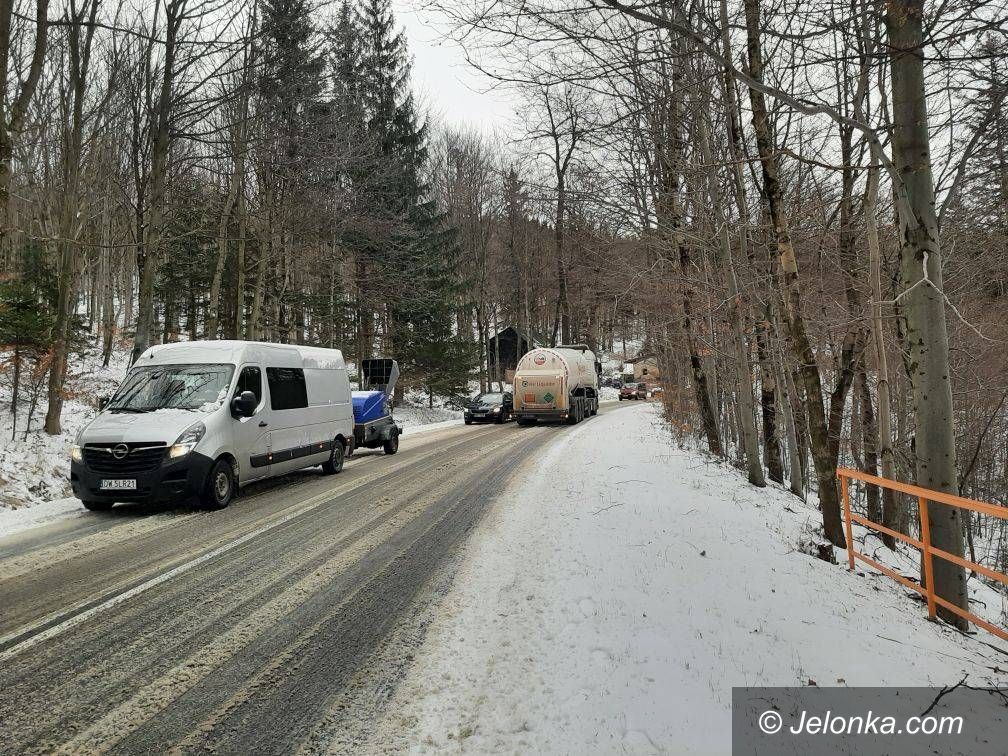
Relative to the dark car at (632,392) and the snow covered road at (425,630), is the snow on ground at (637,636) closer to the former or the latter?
the snow covered road at (425,630)

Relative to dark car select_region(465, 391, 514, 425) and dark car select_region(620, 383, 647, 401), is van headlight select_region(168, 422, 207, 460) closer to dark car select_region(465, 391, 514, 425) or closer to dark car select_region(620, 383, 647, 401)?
dark car select_region(465, 391, 514, 425)

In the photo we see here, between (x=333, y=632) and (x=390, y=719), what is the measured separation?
1.18 metres

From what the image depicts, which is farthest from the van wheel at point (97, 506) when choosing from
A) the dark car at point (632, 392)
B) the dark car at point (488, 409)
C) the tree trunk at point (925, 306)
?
the dark car at point (632, 392)

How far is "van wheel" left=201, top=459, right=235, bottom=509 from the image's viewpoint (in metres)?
7.60

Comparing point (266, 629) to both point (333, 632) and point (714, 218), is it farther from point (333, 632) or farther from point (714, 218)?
point (714, 218)

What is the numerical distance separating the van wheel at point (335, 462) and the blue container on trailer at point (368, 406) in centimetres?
269

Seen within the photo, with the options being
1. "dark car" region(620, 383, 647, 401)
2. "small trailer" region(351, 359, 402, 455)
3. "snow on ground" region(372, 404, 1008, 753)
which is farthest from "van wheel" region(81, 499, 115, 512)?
"dark car" region(620, 383, 647, 401)

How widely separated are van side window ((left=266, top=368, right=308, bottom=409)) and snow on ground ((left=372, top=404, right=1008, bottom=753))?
4.30 meters

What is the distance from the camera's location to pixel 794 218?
10500mm

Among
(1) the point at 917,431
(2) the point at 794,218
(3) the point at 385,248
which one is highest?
(3) the point at 385,248

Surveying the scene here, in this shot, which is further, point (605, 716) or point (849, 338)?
point (849, 338)

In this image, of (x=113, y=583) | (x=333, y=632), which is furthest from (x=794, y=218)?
(x=113, y=583)

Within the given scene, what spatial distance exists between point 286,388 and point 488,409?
51.8 ft

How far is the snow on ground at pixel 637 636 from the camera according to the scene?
9.93 feet
